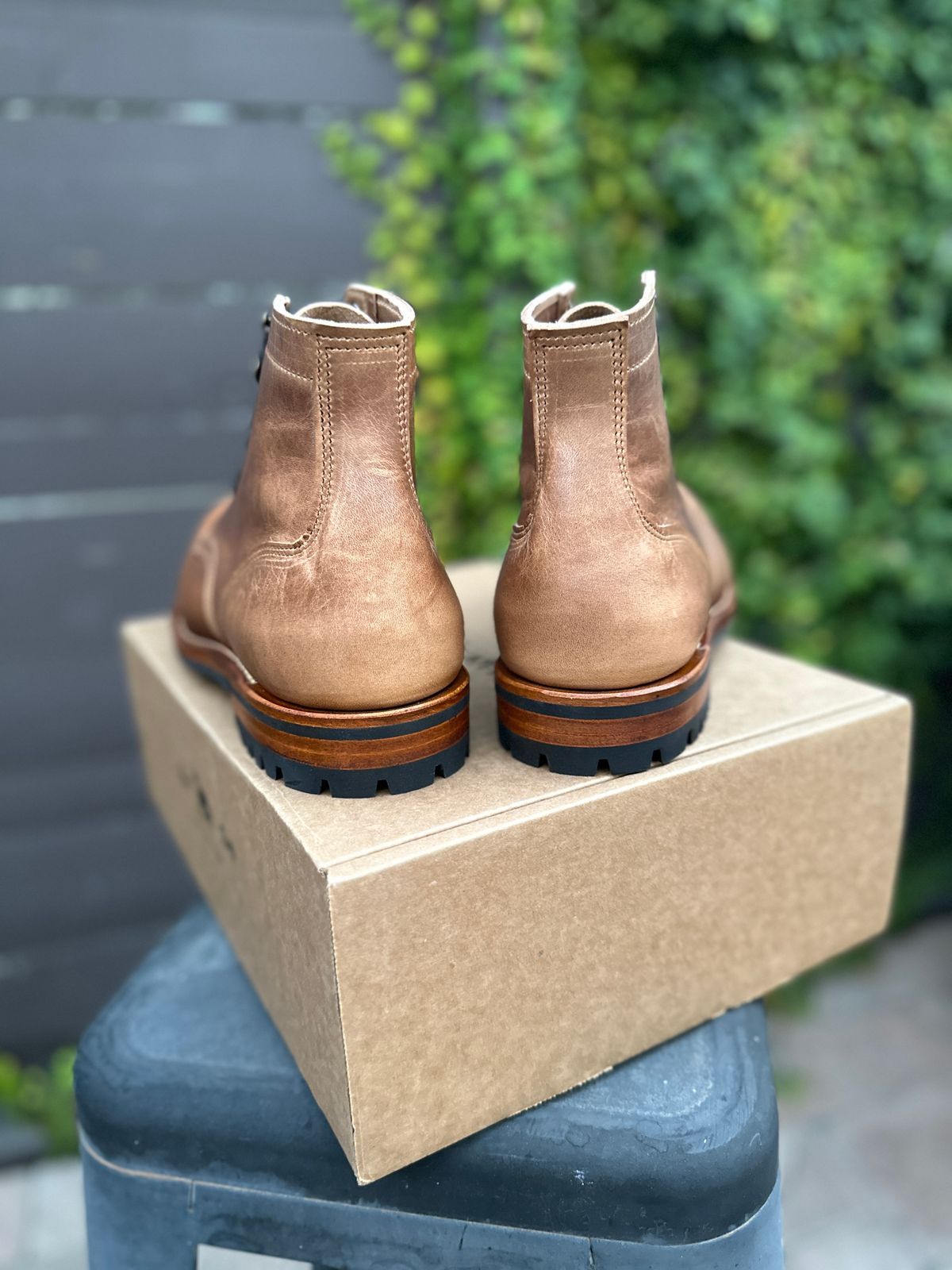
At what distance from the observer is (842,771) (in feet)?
2.68

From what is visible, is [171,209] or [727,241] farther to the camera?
[727,241]

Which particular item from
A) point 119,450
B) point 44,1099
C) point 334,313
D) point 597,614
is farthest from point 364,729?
point 44,1099

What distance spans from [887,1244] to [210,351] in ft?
5.51

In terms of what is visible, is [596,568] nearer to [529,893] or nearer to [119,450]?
[529,893]

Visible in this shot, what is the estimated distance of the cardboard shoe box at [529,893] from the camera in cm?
A: 61

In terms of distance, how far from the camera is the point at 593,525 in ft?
2.18

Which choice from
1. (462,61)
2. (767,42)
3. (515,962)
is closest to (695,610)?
(515,962)

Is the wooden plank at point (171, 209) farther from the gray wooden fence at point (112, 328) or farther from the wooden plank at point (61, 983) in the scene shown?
the wooden plank at point (61, 983)

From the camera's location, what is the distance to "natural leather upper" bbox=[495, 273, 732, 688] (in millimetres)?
650

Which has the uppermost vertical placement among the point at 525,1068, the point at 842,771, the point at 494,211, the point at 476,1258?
the point at 494,211

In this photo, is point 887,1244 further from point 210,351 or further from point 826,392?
point 210,351

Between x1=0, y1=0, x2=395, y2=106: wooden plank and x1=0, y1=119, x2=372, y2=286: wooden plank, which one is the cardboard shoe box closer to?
x1=0, y1=119, x2=372, y2=286: wooden plank

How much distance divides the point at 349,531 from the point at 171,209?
1038 millimetres

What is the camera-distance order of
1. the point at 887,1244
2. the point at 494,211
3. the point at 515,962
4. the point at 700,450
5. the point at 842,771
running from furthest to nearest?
the point at 700,450, the point at 494,211, the point at 887,1244, the point at 842,771, the point at 515,962
